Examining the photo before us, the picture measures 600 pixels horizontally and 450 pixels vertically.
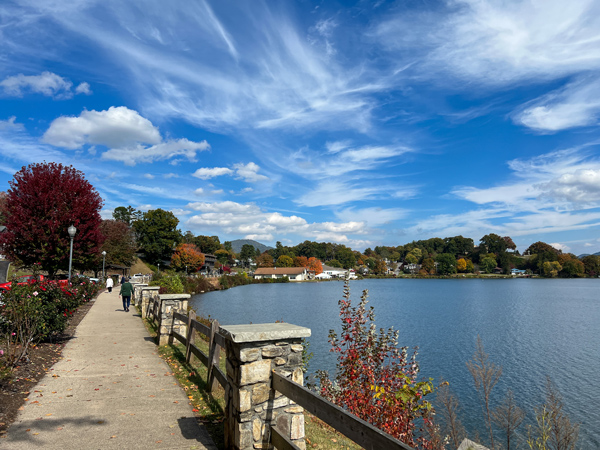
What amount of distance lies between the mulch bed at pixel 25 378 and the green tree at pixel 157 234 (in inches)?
2693

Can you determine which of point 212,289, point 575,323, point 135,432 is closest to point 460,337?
point 575,323

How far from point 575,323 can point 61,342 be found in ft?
103

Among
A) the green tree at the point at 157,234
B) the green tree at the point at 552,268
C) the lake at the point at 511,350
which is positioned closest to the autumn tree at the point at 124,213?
the green tree at the point at 157,234

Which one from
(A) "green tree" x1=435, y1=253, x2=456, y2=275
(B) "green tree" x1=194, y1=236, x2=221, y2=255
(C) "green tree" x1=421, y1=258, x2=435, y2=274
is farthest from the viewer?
(C) "green tree" x1=421, y1=258, x2=435, y2=274

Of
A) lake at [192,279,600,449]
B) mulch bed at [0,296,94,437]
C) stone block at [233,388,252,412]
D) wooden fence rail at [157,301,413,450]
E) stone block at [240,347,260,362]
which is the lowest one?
lake at [192,279,600,449]

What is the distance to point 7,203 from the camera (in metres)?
17.8

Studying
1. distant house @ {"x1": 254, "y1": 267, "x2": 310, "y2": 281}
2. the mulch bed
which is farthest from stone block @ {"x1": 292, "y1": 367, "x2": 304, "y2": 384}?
distant house @ {"x1": 254, "y1": 267, "x2": 310, "y2": 281}

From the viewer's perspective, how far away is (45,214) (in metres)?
18.0

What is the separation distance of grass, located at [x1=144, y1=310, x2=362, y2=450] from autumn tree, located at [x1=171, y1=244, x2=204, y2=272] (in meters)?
66.8

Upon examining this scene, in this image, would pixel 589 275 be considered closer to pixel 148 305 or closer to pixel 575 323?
pixel 575 323

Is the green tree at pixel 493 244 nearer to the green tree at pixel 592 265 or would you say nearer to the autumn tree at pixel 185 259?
the green tree at pixel 592 265

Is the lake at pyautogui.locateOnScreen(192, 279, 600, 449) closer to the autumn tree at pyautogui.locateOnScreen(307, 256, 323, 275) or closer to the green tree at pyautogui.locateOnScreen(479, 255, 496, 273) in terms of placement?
the autumn tree at pyautogui.locateOnScreen(307, 256, 323, 275)

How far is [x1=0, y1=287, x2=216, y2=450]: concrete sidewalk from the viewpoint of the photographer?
4.95 metres

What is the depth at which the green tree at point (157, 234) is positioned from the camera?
7700 cm
